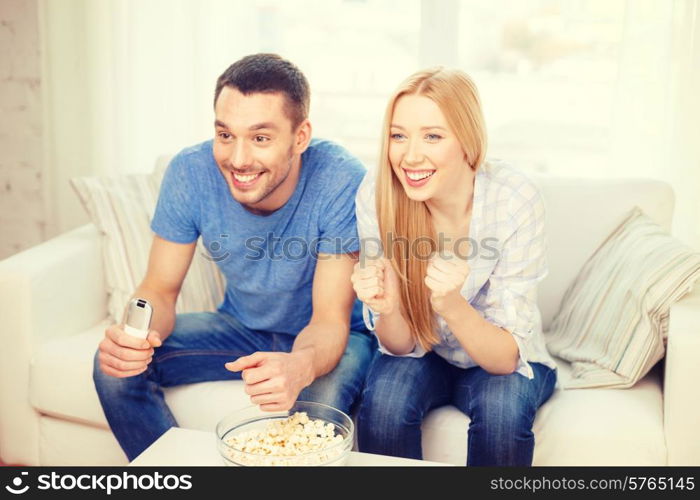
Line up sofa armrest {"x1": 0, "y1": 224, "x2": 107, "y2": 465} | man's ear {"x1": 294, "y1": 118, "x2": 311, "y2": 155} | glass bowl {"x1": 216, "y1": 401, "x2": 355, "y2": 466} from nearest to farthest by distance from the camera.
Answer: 1. glass bowl {"x1": 216, "y1": 401, "x2": 355, "y2": 466}
2. man's ear {"x1": 294, "y1": 118, "x2": 311, "y2": 155}
3. sofa armrest {"x1": 0, "y1": 224, "x2": 107, "y2": 465}

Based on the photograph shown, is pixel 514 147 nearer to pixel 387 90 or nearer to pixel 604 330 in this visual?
pixel 387 90

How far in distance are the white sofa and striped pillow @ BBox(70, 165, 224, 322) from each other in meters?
0.06

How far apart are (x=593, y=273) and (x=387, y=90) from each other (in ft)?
3.59

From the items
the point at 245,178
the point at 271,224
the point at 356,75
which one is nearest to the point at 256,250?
the point at 271,224

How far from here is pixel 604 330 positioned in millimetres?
1858

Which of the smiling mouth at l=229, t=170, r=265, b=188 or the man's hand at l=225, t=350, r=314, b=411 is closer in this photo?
the man's hand at l=225, t=350, r=314, b=411

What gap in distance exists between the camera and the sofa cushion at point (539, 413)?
1614 millimetres

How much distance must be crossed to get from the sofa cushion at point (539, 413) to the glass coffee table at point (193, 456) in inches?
13.8

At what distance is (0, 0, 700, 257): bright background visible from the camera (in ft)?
8.07

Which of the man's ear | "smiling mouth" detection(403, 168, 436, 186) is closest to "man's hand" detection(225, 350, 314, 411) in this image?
"smiling mouth" detection(403, 168, 436, 186)

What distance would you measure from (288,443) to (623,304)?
0.95 metres

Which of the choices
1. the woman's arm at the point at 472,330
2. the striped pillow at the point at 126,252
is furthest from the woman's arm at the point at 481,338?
the striped pillow at the point at 126,252

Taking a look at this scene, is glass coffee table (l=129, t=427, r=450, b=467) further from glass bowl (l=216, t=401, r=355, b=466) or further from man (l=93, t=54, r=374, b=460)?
man (l=93, t=54, r=374, b=460)
